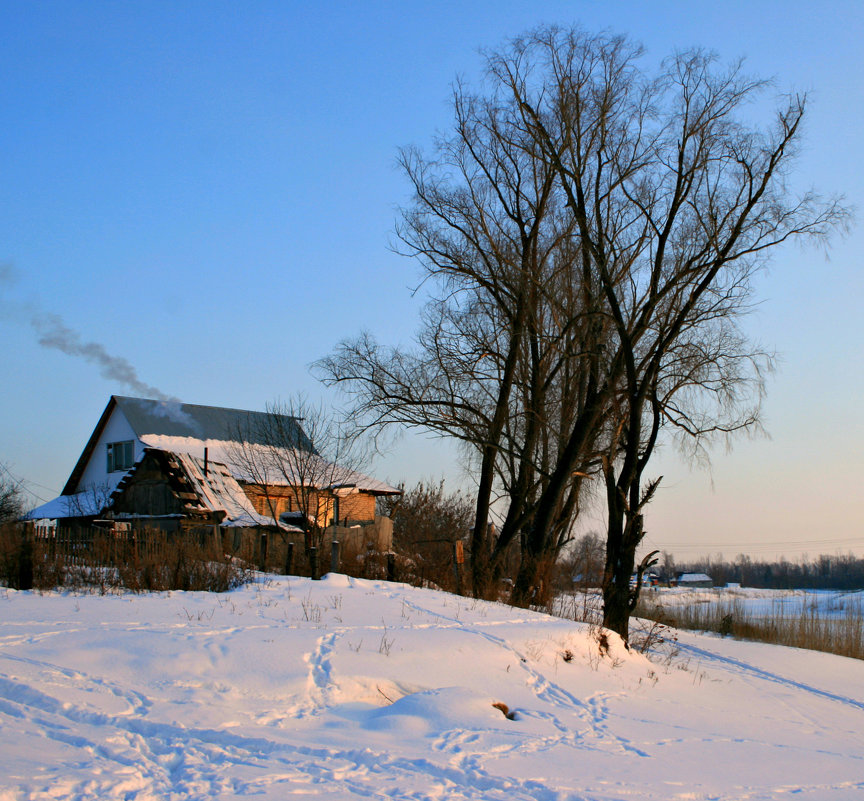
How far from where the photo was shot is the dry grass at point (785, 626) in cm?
2120

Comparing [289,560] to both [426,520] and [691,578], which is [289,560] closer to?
[426,520]

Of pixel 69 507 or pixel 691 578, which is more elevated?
pixel 69 507

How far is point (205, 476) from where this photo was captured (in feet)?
86.2

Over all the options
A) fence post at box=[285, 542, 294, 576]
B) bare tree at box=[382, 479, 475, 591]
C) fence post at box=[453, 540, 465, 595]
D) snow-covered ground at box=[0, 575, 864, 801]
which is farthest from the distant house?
snow-covered ground at box=[0, 575, 864, 801]

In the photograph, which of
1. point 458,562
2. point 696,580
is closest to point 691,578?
point 696,580

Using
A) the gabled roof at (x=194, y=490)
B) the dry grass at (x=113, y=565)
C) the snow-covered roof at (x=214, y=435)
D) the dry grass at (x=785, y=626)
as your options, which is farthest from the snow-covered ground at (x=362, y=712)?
the snow-covered roof at (x=214, y=435)

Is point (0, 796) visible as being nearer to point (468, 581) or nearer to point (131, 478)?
point (468, 581)

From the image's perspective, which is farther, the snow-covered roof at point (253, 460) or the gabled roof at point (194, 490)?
the snow-covered roof at point (253, 460)

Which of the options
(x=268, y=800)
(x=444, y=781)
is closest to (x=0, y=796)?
(x=268, y=800)

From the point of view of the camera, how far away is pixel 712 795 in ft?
19.3

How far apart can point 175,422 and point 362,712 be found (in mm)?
30447

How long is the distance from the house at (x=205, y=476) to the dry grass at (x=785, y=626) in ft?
34.1

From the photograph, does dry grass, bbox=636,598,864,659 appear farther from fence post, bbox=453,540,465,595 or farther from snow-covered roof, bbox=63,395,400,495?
snow-covered roof, bbox=63,395,400,495

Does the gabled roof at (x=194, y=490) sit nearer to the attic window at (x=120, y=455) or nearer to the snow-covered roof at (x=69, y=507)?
the snow-covered roof at (x=69, y=507)
